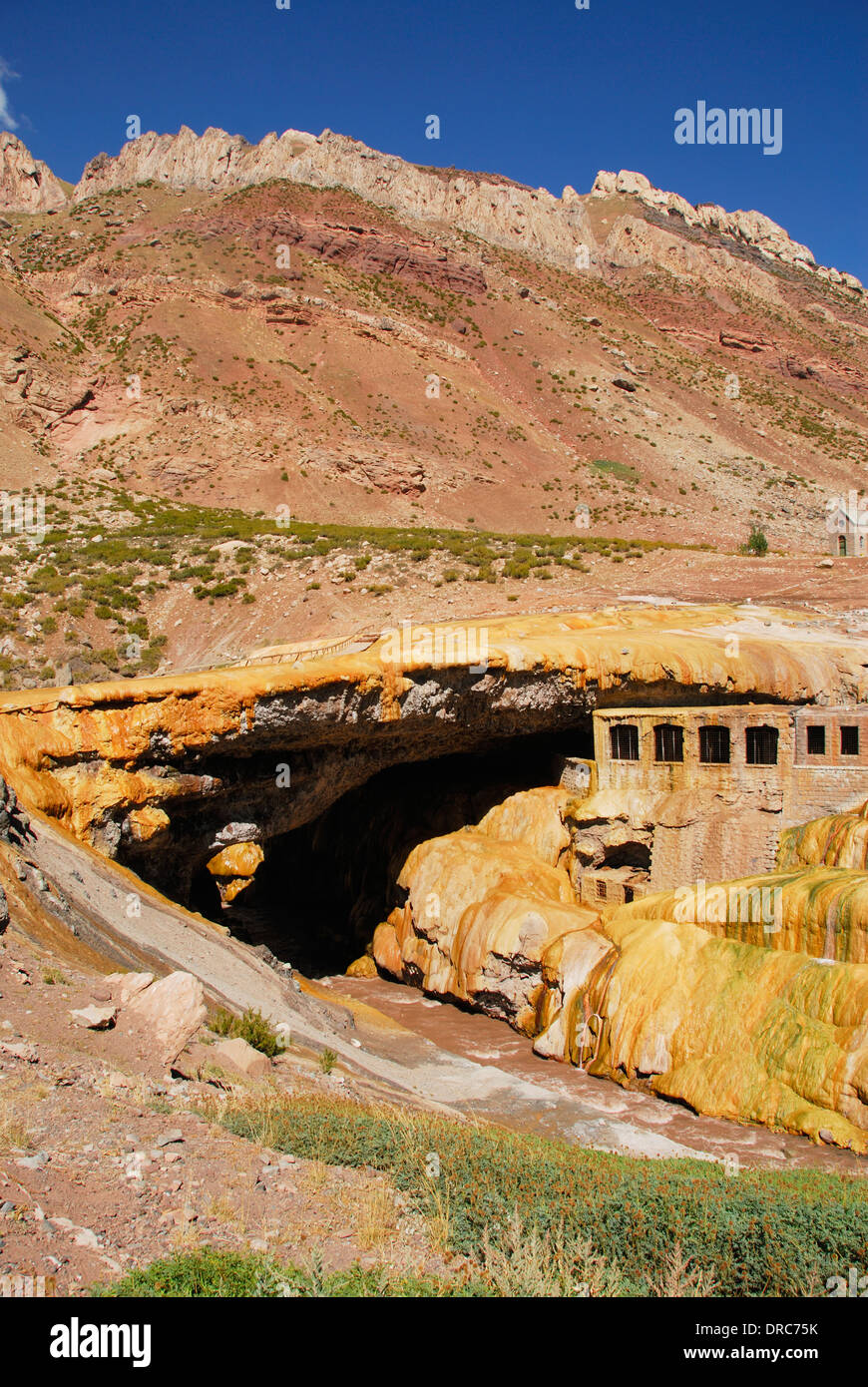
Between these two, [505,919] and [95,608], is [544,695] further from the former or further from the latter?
[95,608]

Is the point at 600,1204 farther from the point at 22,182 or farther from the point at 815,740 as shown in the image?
the point at 22,182

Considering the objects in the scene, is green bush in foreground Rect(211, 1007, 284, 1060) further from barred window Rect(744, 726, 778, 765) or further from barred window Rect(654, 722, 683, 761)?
barred window Rect(744, 726, 778, 765)

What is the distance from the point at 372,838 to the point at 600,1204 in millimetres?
18505

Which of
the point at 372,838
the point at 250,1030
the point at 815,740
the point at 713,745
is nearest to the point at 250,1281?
the point at 250,1030

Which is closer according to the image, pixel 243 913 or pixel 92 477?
pixel 243 913

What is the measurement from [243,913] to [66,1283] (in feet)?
77.1

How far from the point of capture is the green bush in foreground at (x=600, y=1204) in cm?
654

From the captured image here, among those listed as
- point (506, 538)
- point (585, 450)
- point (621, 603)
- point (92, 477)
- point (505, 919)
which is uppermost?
point (585, 450)

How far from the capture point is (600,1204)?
7152 mm

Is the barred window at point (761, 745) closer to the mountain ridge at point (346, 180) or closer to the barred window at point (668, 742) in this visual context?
the barred window at point (668, 742)

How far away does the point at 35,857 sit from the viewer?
40.0ft

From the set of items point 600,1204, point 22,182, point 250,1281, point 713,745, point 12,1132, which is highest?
point 22,182

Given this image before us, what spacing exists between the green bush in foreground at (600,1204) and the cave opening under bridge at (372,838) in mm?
14157
